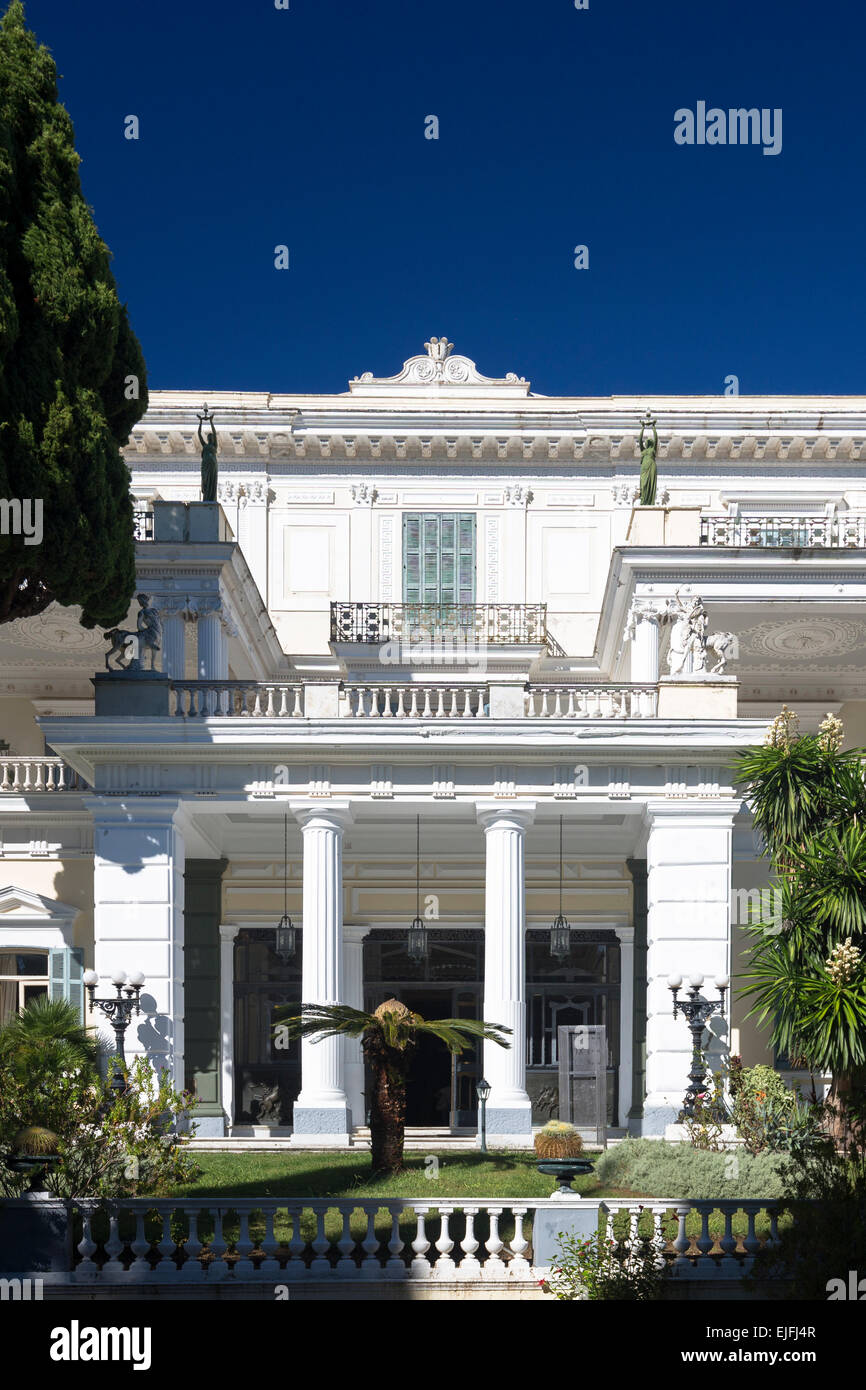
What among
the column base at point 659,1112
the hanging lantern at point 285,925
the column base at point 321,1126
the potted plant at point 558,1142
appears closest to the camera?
the potted plant at point 558,1142

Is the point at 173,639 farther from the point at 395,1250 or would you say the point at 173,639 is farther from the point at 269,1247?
the point at 395,1250

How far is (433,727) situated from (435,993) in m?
7.44

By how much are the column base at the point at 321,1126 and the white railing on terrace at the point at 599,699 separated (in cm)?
696

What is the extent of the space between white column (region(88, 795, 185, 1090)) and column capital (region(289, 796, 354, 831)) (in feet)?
6.30

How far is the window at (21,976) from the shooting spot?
26.6 metres

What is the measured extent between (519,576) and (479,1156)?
1585cm

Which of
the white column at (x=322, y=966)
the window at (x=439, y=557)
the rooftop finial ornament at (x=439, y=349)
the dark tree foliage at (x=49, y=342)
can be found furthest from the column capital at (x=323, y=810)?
the rooftop finial ornament at (x=439, y=349)

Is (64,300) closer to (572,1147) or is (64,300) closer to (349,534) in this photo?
(572,1147)

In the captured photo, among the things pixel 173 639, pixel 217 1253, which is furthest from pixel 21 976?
pixel 217 1253

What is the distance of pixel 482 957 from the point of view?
2817 centimetres

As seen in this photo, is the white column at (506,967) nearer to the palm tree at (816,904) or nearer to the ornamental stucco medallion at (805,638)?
the palm tree at (816,904)

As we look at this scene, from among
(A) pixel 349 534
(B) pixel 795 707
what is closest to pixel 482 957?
Result: (B) pixel 795 707

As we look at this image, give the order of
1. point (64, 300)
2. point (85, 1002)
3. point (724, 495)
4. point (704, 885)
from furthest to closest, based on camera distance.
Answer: point (724, 495) < point (85, 1002) < point (704, 885) < point (64, 300)

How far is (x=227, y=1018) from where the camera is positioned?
26.9 m
